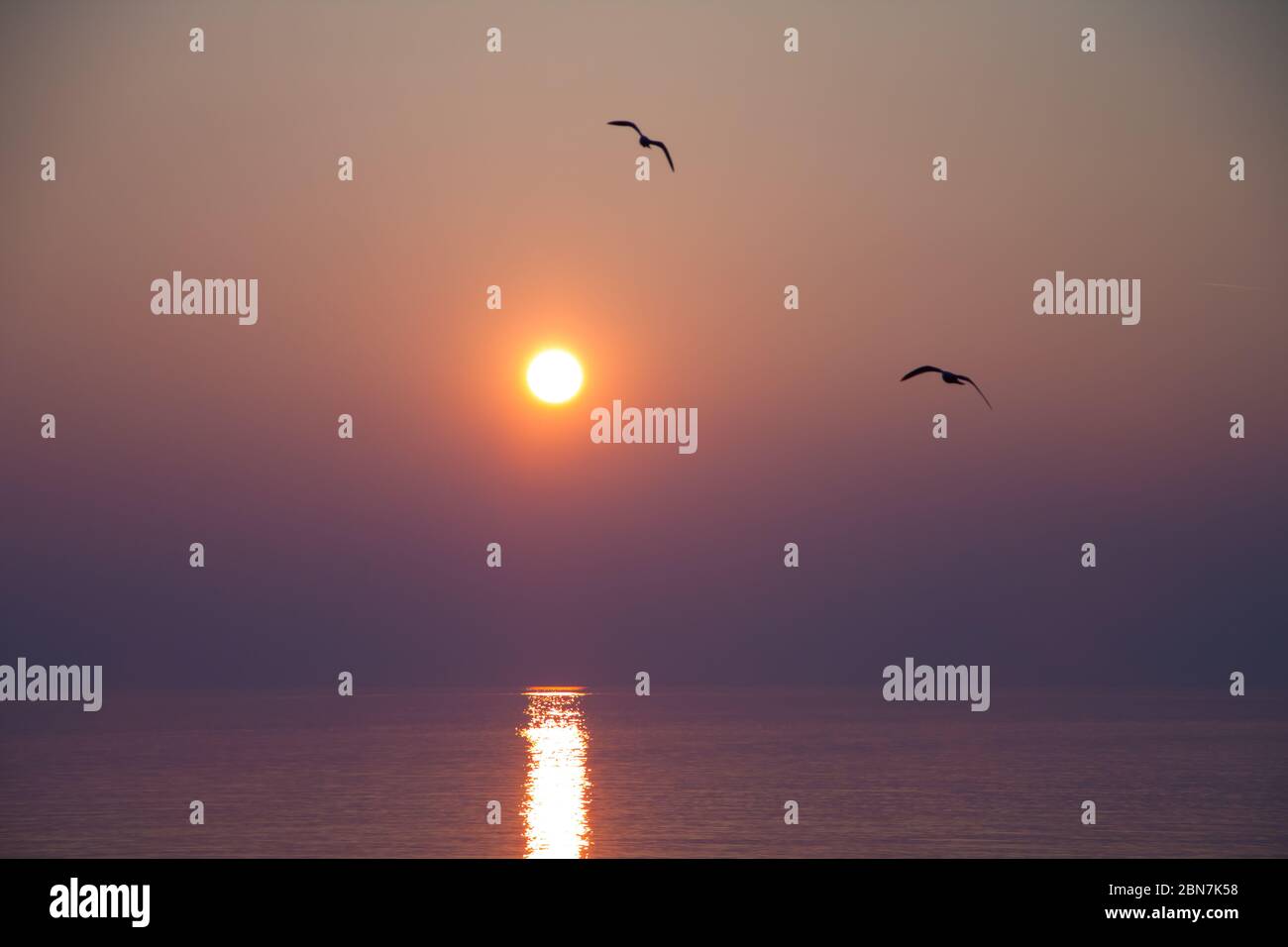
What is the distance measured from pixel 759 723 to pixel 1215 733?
172 ft

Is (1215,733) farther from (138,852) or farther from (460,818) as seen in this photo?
(138,852)

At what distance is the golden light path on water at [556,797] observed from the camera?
5188 centimetres

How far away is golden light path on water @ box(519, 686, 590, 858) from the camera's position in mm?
51875

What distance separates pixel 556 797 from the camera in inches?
2810
